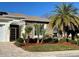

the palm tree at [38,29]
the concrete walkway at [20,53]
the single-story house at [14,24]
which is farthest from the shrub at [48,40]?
the concrete walkway at [20,53]

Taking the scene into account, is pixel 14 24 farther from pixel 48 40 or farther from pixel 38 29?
pixel 48 40

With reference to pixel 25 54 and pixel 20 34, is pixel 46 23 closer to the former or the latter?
pixel 20 34

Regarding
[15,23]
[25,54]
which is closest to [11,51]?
[25,54]

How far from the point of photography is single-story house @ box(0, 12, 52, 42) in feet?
75.1

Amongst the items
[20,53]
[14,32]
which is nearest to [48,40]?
[14,32]

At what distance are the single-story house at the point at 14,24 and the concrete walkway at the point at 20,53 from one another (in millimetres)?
733

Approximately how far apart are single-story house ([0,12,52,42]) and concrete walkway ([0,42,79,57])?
0.73 m

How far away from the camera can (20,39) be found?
75.2ft

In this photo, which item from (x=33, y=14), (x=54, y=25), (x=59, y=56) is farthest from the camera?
(x=54, y=25)

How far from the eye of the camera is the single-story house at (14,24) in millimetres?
22891

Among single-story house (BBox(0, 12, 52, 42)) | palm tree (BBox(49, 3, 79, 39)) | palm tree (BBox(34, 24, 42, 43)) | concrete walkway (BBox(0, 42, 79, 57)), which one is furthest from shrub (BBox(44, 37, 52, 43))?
concrete walkway (BBox(0, 42, 79, 57))

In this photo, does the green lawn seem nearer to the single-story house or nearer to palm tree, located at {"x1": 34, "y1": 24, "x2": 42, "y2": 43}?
palm tree, located at {"x1": 34, "y1": 24, "x2": 42, "y2": 43}

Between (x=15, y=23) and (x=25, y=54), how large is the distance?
3294 millimetres

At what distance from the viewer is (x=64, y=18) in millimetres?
22812
